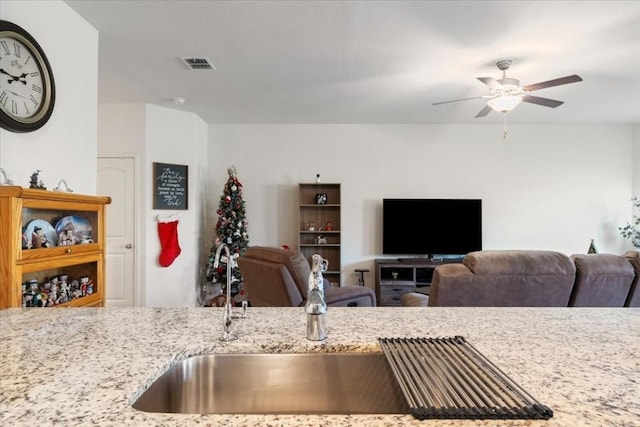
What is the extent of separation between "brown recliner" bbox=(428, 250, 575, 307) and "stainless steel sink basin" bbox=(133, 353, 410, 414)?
155cm

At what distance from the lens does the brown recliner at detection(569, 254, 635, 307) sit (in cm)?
245

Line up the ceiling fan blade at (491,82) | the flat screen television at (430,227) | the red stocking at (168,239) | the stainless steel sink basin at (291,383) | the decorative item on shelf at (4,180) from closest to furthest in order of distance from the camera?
the stainless steel sink basin at (291,383), the decorative item on shelf at (4,180), the ceiling fan blade at (491,82), the red stocking at (168,239), the flat screen television at (430,227)

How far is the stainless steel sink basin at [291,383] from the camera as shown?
1.01 meters

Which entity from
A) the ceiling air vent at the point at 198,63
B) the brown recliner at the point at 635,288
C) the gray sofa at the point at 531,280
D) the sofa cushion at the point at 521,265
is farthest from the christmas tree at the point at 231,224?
the brown recliner at the point at 635,288

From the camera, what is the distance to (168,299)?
458 cm

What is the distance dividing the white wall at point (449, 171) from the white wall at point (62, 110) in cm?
289

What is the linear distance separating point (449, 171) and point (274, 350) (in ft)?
16.5

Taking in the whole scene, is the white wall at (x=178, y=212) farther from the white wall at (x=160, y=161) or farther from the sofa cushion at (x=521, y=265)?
the sofa cushion at (x=521, y=265)

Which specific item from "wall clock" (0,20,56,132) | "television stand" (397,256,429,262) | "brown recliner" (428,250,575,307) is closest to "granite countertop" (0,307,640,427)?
"brown recliner" (428,250,575,307)

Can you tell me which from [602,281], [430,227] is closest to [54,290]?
[602,281]

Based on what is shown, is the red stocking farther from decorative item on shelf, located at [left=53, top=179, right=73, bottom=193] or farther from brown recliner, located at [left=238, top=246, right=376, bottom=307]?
decorative item on shelf, located at [left=53, top=179, right=73, bottom=193]

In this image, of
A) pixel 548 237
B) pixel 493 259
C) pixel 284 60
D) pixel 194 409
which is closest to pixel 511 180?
pixel 548 237

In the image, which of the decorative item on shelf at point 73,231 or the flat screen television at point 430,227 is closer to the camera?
the decorative item on shelf at point 73,231

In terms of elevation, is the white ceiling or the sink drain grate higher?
the white ceiling
